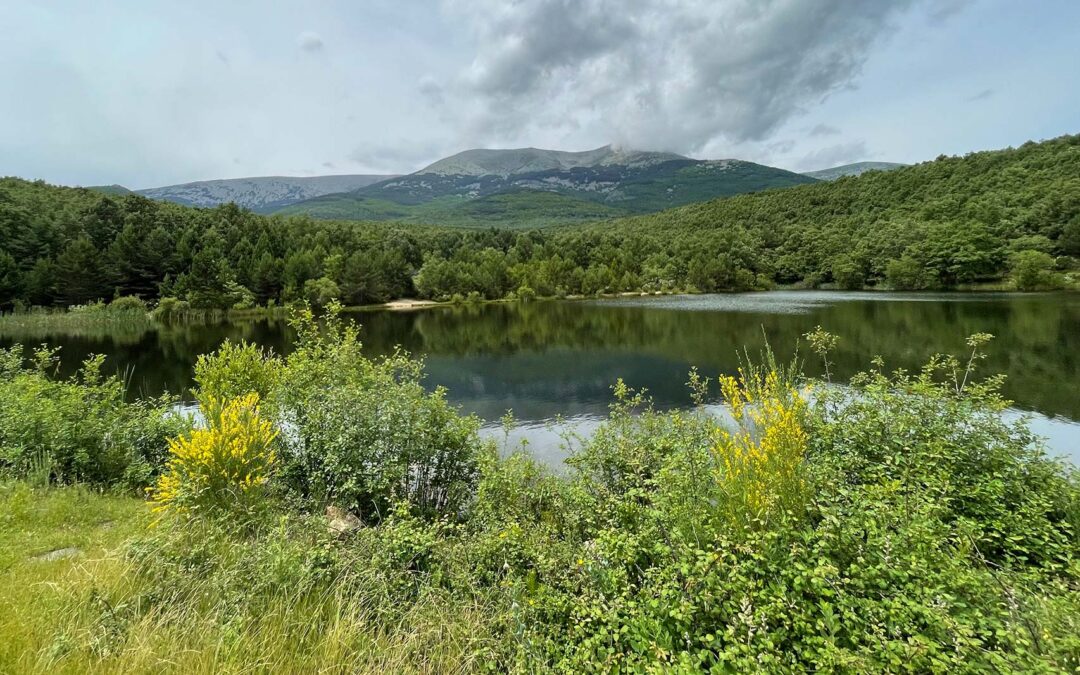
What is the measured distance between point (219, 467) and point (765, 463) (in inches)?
215

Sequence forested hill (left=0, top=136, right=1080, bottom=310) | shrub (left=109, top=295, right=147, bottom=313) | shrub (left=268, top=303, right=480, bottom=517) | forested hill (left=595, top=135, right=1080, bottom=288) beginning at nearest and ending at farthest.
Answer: shrub (left=268, top=303, right=480, bottom=517) → shrub (left=109, top=295, right=147, bottom=313) → forested hill (left=595, top=135, right=1080, bottom=288) → forested hill (left=0, top=136, right=1080, bottom=310)

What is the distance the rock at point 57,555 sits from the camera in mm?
4138

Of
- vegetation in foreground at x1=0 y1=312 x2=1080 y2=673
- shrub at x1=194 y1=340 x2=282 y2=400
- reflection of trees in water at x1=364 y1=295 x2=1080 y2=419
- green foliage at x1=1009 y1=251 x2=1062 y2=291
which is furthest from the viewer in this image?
green foliage at x1=1009 y1=251 x2=1062 y2=291

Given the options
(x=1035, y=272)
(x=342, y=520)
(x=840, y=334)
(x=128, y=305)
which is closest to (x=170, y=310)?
(x=128, y=305)

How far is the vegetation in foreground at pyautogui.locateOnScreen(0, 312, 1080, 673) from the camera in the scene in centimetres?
256

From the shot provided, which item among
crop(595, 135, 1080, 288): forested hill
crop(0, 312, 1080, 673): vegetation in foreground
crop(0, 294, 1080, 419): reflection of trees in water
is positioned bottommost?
crop(0, 294, 1080, 419): reflection of trees in water

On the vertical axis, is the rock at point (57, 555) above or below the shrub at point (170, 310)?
above

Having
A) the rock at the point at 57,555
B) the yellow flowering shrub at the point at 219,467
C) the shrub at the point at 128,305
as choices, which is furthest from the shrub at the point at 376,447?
the shrub at the point at 128,305

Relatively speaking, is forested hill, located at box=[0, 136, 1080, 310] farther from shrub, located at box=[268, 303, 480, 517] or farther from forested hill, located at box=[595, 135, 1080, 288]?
shrub, located at box=[268, 303, 480, 517]

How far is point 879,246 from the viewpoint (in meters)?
63.5

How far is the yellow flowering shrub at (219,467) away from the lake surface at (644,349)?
191 inches

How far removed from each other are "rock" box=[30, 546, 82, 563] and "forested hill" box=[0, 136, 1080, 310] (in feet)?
207

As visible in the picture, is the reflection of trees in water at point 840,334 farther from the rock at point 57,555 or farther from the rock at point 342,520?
the rock at point 57,555

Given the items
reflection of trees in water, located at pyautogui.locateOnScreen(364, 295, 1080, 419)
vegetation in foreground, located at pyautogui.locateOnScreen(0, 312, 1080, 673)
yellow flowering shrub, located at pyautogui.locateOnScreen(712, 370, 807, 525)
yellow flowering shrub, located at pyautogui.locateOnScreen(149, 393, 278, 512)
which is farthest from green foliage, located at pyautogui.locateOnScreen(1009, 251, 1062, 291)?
yellow flowering shrub, located at pyautogui.locateOnScreen(149, 393, 278, 512)
